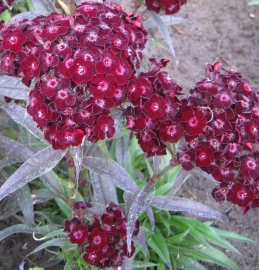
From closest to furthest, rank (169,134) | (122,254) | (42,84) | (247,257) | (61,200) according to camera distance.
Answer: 1. (42,84)
2. (169,134)
3. (122,254)
4. (61,200)
5. (247,257)

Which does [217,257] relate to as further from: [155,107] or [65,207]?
[155,107]

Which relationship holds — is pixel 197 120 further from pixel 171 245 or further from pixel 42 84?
pixel 171 245

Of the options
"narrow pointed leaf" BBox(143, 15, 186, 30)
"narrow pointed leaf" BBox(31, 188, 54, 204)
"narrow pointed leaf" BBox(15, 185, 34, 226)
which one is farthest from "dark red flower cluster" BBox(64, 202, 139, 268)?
"narrow pointed leaf" BBox(143, 15, 186, 30)

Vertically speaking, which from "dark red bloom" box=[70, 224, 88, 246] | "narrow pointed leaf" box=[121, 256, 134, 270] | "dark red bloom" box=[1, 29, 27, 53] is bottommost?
"narrow pointed leaf" box=[121, 256, 134, 270]

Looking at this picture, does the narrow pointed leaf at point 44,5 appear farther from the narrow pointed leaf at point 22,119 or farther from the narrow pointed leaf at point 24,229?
the narrow pointed leaf at point 24,229

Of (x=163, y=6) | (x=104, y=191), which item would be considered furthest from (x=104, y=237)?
(x=163, y=6)

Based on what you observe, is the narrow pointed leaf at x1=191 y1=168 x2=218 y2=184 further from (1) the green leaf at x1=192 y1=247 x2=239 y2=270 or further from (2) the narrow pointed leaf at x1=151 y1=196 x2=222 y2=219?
(1) the green leaf at x1=192 y1=247 x2=239 y2=270

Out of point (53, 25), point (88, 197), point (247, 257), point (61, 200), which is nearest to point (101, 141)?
point (53, 25)

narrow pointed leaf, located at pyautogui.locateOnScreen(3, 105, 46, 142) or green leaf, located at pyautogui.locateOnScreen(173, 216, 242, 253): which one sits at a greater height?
narrow pointed leaf, located at pyautogui.locateOnScreen(3, 105, 46, 142)
